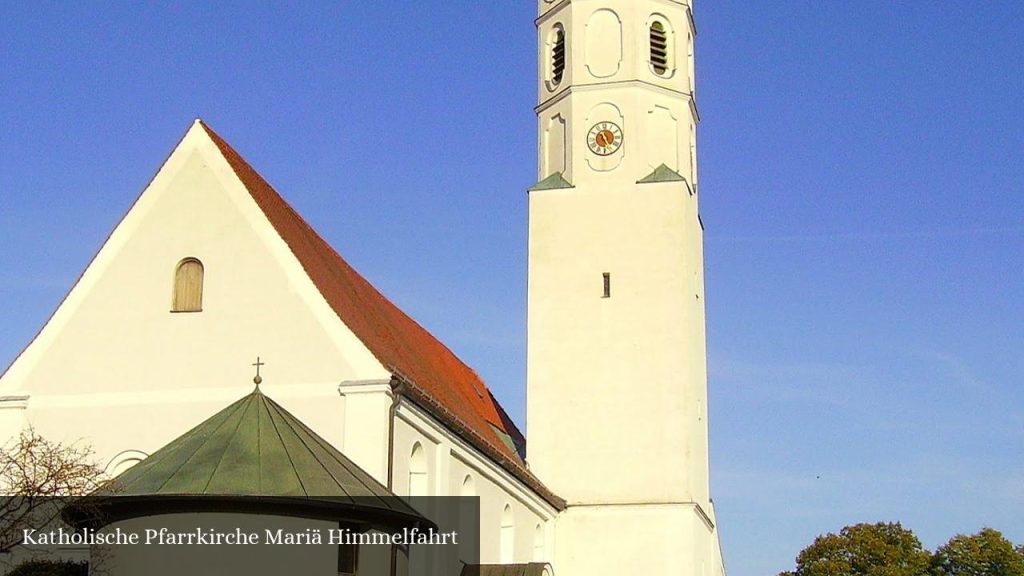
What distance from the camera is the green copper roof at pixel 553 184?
110ft

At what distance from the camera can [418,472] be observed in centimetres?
2402

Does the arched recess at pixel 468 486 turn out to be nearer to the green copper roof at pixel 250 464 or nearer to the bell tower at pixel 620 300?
the bell tower at pixel 620 300

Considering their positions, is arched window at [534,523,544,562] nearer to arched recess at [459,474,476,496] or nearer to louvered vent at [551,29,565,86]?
arched recess at [459,474,476,496]

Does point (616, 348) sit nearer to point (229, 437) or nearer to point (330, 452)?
point (330, 452)

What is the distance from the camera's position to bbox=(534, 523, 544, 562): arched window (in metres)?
31.1

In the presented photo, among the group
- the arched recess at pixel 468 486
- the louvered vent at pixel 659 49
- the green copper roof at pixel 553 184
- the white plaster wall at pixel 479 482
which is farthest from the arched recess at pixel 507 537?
the louvered vent at pixel 659 49

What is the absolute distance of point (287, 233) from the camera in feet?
78.1

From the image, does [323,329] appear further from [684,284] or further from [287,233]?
[684,284]

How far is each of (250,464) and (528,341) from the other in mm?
14175

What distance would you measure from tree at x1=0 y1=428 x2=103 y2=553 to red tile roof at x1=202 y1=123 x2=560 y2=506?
5180mm

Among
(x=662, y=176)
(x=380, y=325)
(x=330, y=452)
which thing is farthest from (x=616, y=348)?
(x=330, y=452)

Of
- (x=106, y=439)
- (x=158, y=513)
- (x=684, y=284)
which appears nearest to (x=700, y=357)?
(x=684, y=284)

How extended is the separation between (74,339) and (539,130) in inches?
581

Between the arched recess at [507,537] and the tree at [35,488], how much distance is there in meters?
10.9
